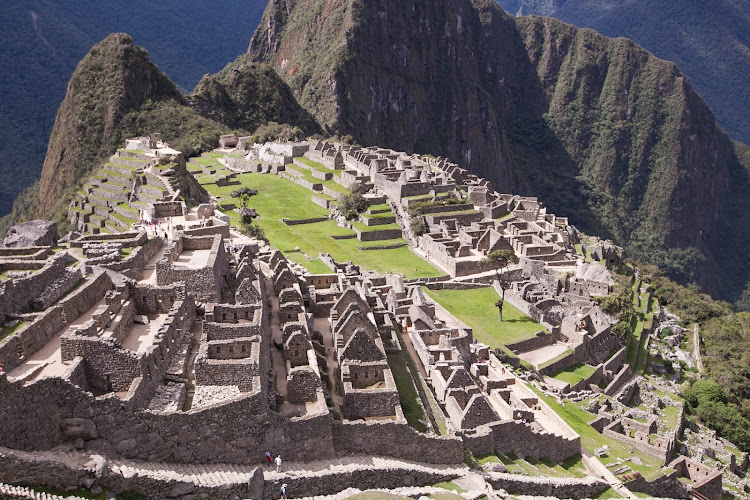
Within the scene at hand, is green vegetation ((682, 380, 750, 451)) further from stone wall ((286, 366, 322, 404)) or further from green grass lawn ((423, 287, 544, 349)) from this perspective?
stone wall ((286, 366, 322, 404))

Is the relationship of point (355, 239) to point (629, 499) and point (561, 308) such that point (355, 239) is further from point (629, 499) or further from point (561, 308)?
point (629, 499)

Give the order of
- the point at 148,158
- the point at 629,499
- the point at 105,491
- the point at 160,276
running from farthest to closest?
the point at 148,158 < the point at 629,499 < the point at 160,276 < the point at 105,491

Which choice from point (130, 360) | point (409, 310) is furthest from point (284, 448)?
point (409, 310)

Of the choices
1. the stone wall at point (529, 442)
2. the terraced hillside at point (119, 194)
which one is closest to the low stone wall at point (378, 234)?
the terraced hillside at point (119, 194)

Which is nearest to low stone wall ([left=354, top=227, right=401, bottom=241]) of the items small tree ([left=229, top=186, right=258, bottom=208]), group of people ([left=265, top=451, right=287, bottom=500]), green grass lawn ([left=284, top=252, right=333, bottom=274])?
small tree ([left=229, top=186, right=258, bottom=208])

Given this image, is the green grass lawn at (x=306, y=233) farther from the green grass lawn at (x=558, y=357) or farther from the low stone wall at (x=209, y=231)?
the green grass lawn at (x=558, y=357)

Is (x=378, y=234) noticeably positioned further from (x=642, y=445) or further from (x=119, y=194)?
(x=642, y=445)
